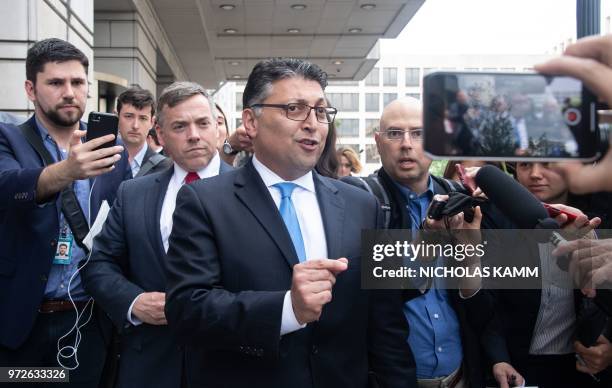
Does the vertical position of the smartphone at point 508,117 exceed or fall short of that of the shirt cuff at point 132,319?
it exceeds it

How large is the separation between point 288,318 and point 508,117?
3.54 ft

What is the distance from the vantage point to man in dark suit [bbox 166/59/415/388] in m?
2.05

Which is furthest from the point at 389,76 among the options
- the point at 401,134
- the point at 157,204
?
the point at 157,204

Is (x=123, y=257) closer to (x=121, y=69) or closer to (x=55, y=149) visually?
(x=55, y=149)

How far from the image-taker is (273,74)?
245 centimetres

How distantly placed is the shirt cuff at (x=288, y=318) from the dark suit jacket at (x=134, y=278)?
1.02 m

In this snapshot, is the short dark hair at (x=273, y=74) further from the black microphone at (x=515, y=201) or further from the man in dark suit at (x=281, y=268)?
the black microphone at (x=515, y=201)

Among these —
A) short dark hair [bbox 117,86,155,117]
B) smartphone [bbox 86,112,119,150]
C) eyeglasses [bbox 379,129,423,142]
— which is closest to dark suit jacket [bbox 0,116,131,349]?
smartphone [bbox 86,112,119,150]

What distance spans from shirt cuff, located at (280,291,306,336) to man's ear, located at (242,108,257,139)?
0.77 m

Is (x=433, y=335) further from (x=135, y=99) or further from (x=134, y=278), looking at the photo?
(x=135, y=99)

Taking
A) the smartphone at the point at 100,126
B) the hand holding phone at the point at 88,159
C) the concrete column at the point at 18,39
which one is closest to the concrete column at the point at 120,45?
the concrete column at the point at 18,39

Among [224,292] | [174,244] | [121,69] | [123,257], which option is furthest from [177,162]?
[121,69]

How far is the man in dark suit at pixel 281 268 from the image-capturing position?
6.72ft

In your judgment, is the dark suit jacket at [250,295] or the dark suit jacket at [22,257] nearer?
the dark suit jacket at [250,295]
